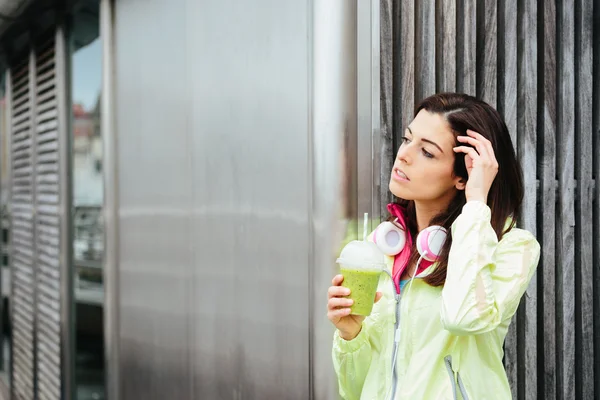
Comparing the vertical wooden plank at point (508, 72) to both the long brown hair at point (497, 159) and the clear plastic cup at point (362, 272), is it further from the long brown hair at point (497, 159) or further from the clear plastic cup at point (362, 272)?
the clear plastic cup at point (362, 272)

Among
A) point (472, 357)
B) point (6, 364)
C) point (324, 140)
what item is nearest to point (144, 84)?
point (324, 140)

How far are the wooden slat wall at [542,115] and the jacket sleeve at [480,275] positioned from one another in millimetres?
710

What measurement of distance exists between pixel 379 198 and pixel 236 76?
2.33ft

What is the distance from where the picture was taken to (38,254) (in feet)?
13.8

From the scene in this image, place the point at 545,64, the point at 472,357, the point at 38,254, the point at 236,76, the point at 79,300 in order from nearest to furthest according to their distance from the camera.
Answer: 1. the point at 472,357
2. the point at 236,76
3. the point at 545,64
4. the point at 79,300
5. the point at 38,254

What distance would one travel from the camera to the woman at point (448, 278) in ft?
4.81

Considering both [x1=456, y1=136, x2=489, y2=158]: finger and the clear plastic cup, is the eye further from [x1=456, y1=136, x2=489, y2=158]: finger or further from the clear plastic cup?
the clear plastic cup

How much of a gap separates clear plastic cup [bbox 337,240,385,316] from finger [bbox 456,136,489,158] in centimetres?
34

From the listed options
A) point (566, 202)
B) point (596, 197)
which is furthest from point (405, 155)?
point (596, 197)

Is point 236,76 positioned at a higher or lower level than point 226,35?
lower

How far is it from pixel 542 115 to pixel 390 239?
135 centimetres

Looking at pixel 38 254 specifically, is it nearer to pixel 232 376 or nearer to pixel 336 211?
pixel 232 376

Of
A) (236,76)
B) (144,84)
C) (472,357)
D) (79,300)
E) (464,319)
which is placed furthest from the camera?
(79,300)

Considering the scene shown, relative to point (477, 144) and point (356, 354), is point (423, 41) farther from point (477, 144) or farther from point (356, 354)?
point (356, 354)
